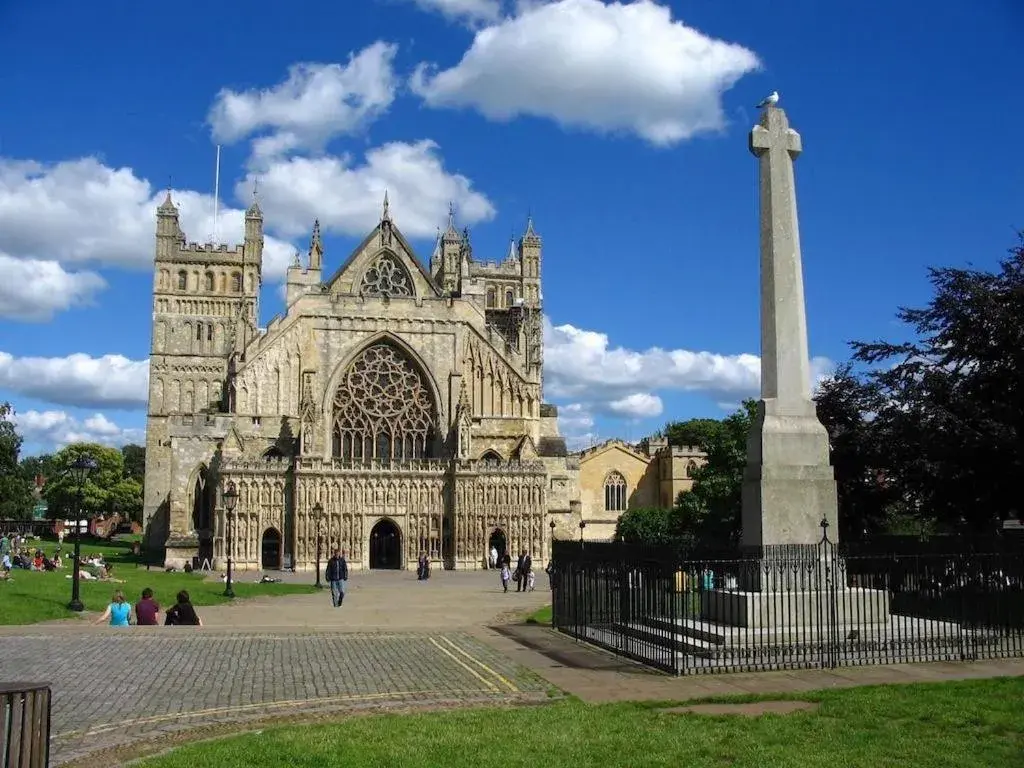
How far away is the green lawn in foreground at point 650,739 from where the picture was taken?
8562 mm

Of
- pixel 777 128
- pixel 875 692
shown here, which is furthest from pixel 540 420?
pixel 875 692

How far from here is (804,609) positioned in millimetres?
14367

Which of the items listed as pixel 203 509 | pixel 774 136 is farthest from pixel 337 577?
pixel 203 509

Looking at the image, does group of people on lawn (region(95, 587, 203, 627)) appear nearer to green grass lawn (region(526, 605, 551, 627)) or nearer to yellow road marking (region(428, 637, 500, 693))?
yellow road marking (region(428, 637, 500, 693))

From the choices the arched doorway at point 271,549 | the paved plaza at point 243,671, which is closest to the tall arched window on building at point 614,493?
the arched doorway at point 271,549

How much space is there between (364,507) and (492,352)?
1213cm

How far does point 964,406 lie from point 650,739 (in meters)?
17.6

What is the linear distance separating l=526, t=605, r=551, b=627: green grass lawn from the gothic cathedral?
2511cm

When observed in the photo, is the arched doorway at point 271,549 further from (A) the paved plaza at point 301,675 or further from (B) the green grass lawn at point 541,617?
(A) the paved plaza at point 301,675

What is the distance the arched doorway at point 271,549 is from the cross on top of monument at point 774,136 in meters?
40.0

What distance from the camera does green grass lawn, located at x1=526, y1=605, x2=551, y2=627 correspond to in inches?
874

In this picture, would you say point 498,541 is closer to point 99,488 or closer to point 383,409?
point 383,409

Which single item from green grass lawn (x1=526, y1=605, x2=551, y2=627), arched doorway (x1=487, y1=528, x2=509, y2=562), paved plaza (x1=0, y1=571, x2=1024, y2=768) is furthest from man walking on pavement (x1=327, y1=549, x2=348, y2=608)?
arched doorway (x1=487, y1=528, x2=509, y2=562)

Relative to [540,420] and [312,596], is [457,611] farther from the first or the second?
[540,420]
